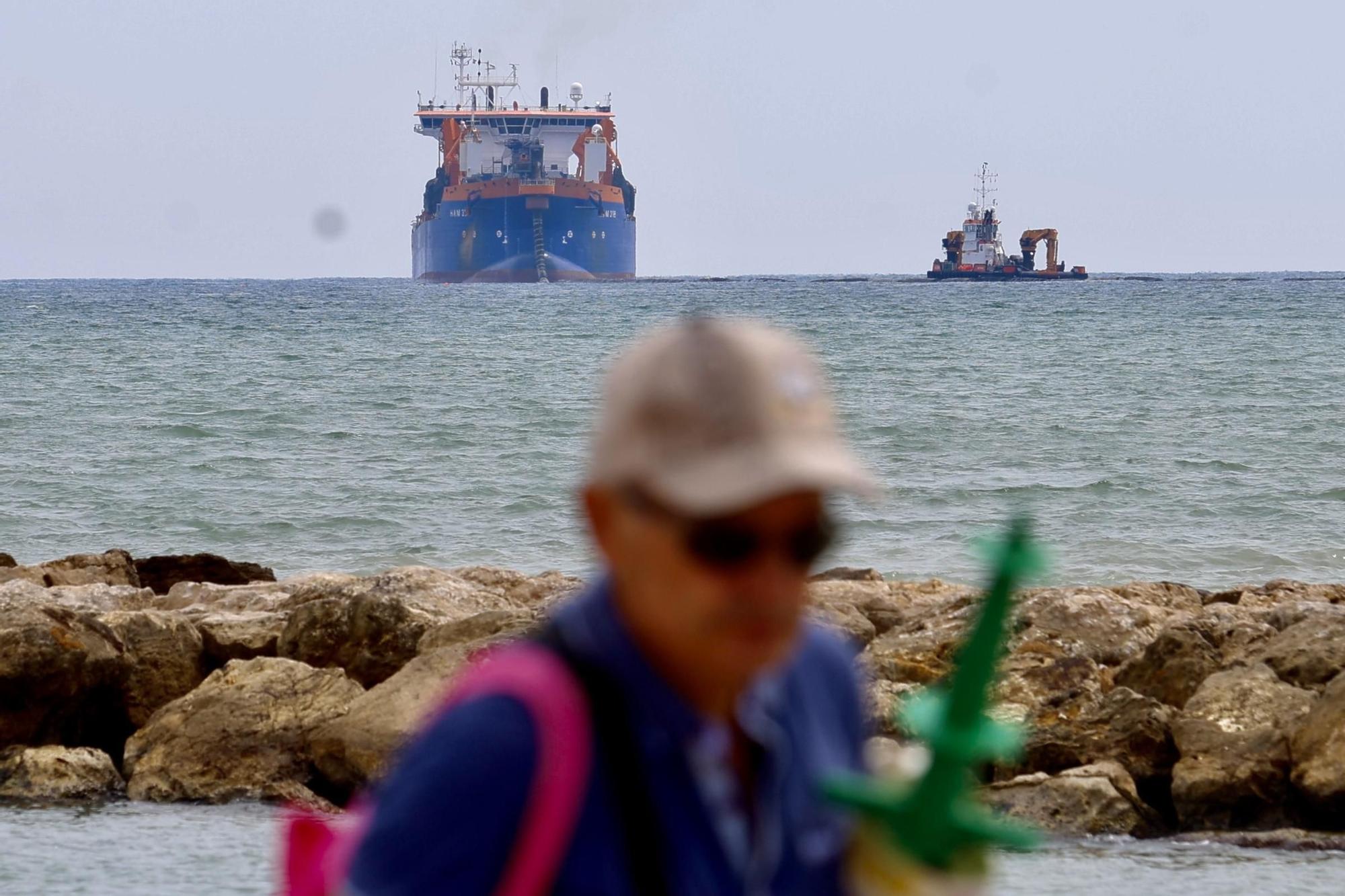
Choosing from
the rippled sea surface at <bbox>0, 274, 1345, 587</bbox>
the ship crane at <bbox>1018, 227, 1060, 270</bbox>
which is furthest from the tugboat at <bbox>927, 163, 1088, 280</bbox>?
the rippled sea surface at <bbox>0, 274, 1345, 587</bbox>

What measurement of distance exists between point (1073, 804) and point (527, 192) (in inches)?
3273

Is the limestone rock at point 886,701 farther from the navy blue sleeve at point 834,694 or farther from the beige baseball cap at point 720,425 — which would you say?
the beige baseball cap at point 720,425

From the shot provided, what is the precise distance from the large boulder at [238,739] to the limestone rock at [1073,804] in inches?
82.9

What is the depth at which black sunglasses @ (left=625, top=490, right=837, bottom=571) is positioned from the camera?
3.78ft

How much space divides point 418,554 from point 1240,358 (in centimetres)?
2477

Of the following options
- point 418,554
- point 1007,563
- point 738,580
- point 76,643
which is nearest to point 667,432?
point 738,580

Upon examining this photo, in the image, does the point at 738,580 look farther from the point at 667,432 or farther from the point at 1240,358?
the point at 1240,358

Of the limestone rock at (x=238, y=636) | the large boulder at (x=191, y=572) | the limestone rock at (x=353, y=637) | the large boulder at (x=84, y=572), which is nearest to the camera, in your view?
the limestone rock at (x=353, y=637)

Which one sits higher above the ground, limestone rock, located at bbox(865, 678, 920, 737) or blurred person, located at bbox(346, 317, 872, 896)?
blurred person, located at bbox(346, 317, 872, 896)

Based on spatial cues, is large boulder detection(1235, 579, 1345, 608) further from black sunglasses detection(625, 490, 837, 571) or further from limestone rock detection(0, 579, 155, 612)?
black sunglasses detection(625, 490, 837, 571)

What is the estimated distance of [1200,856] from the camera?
5.52m

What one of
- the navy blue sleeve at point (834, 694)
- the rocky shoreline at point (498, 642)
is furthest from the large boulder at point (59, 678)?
the navy blue sleeve at point (834, 694)

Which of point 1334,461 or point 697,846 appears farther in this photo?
point 1334,461

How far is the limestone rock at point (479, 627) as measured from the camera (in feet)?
22.0
